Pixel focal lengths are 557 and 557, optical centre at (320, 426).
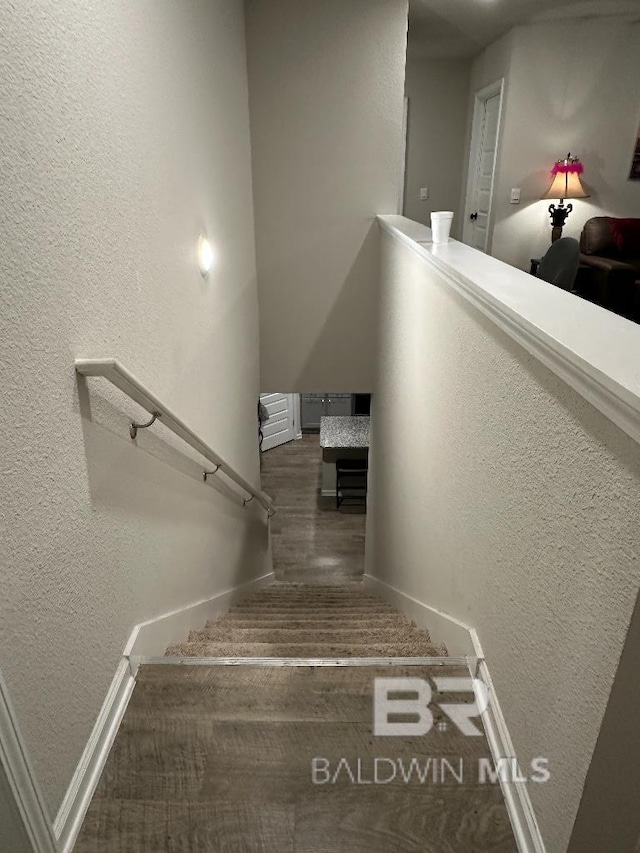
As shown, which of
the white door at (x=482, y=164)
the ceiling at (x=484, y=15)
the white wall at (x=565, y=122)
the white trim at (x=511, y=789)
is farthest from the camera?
the white door at (x=482, y=164)

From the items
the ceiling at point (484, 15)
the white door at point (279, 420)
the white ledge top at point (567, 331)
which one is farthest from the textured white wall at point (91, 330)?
the white door at point (279, 420)

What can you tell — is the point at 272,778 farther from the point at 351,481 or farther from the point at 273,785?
the point at 351,481

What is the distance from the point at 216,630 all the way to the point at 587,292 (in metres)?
4.56

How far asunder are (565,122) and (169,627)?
222 inches

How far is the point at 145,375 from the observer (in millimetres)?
1705

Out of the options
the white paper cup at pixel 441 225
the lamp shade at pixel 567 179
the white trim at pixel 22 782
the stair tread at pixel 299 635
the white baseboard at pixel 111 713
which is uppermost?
the lamp shade at pixel 567 179

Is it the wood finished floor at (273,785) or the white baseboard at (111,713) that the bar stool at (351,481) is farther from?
the wood finished floor at (273,785)

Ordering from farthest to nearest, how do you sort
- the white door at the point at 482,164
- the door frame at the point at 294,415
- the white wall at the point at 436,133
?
1. the door frame at the point at 294,415
2. the white wall at the point at 436,133
3. the white door at the point at 482,164

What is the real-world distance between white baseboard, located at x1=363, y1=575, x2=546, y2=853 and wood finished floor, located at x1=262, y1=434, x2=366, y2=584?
10.5ft

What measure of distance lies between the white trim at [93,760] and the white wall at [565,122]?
5.36 meters

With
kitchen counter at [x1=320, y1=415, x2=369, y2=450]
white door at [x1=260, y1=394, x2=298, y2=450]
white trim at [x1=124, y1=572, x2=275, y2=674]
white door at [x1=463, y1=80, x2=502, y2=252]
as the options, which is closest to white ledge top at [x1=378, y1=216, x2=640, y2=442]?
white trim at [x1=124, y1=572, x2=275, y2=674]

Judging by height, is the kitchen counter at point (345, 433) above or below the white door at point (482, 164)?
below

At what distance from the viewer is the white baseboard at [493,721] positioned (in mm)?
1189

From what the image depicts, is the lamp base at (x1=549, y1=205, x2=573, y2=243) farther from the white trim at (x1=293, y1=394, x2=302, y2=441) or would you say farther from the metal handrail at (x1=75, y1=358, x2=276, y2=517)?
the metal handrail at (x1=75, y1=358, x2=276, y2=517)
